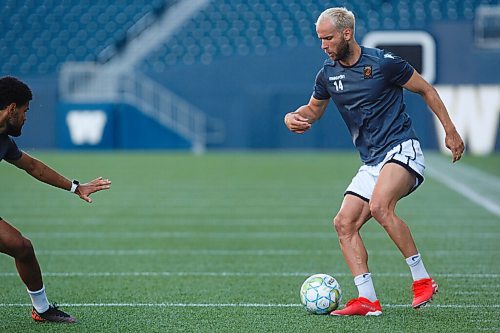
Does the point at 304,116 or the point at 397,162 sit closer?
the point at 397,162

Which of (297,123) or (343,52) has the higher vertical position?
(343,52)

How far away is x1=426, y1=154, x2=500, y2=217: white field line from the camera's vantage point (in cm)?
1462

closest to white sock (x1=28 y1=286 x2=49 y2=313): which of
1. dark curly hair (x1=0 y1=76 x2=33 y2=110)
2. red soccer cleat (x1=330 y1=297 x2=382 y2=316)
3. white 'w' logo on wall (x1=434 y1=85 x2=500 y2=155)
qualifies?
dark curly hair (x1=0 y1=76 x2=33 y2=110)

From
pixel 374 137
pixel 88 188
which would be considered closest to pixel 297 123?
pixel 374 137

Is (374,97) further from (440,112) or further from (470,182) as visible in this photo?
(470,182)

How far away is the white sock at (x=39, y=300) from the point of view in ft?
19.4

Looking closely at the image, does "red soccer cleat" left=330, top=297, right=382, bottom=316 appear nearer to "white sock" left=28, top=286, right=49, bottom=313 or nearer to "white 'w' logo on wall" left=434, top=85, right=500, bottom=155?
"white sock" left=28, top=286, right=49, bottom=313

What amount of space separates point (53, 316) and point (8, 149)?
1.00 meters

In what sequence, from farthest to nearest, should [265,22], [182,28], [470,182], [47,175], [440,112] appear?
[182,28] < [265,22] < [470,182] < [440,112] < [47,175]

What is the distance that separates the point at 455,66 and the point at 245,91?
6.26 meters

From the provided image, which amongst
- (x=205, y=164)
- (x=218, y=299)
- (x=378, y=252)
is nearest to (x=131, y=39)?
(x=205, y=164)

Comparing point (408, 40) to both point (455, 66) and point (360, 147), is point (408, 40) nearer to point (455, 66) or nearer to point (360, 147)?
point (360, 147)

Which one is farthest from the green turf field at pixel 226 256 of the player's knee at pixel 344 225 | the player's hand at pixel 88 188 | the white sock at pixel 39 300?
the player's hand at pixel 88 188

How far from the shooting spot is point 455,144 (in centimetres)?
608
